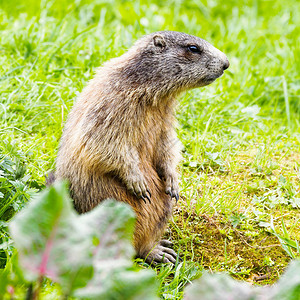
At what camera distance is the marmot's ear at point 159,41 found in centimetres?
386

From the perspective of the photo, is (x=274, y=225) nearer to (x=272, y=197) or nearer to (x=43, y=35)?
(x=272, y=197)

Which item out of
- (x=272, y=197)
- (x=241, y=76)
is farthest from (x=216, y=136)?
(x=241, y=76)

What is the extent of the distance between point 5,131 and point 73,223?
3.12 metres

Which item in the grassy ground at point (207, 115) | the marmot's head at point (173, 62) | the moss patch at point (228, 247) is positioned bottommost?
the moss patch at point (228, 247)

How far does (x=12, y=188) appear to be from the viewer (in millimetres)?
3482

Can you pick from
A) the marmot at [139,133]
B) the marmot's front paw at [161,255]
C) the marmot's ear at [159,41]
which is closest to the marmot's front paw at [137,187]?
the marmot at [139,133]

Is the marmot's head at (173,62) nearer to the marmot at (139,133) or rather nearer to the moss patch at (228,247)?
the marmot at (139,133)

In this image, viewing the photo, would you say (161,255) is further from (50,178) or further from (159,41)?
(159,41)

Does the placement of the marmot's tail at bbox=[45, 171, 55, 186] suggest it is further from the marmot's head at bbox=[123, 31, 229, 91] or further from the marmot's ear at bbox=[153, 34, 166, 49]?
the marmot's ear at bbox=[153, 34, 166, 49]

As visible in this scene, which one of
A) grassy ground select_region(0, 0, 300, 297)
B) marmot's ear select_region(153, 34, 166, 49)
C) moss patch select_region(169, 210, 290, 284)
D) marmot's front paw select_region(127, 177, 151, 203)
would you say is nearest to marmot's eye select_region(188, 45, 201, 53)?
marmot's ear select_region(153, 34, 166, 49)

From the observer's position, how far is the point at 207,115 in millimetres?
5156

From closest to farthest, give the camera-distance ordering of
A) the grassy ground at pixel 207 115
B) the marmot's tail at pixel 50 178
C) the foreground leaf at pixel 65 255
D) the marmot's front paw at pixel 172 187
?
the foreground leaf at pixel 65 255, the marmot's tail at pixel 50 178, the marmot's front paw at pixel 172 187, the grassy ground at pixel 207 115

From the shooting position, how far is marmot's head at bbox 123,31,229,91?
147 inches

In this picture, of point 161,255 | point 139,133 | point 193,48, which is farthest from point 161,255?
point 193,48
